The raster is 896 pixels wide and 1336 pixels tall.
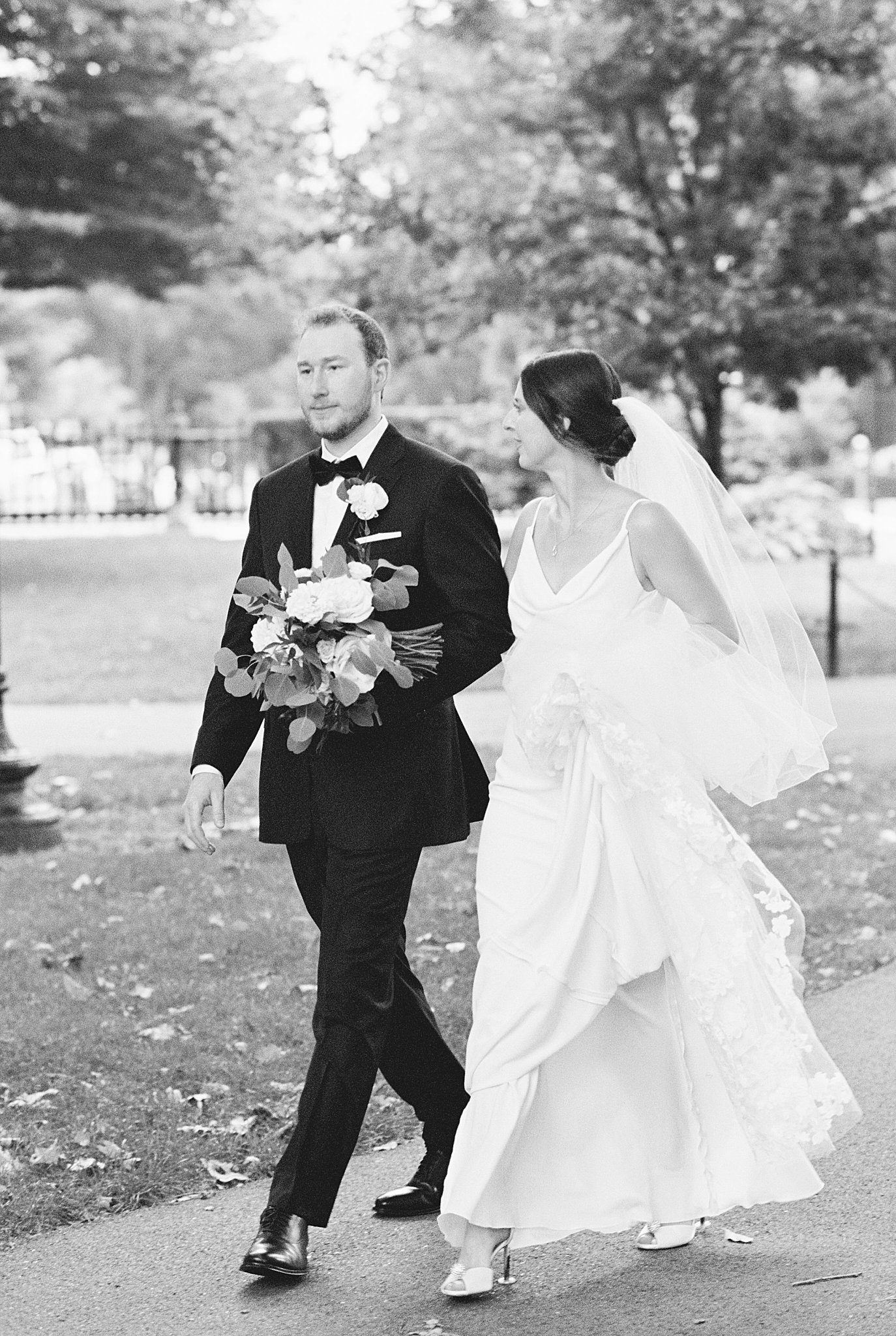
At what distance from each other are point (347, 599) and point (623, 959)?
3.41 feet

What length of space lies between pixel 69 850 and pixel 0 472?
69.4ft

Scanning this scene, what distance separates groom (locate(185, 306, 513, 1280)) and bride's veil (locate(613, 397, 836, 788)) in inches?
17.3

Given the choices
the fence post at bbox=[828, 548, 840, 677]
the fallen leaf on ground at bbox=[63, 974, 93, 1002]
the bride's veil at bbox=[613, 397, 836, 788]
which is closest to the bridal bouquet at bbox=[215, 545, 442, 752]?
the bride's veil at bbox=[613, 397, 836, 788]

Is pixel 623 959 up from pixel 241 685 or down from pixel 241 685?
down

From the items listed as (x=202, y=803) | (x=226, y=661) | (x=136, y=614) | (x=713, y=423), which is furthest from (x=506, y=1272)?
(x=136, y=614)

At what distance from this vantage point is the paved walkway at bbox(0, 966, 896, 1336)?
12.7 feet

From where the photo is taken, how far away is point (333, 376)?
14.0 ft

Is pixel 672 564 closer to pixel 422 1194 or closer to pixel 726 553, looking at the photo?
pixel 726 553

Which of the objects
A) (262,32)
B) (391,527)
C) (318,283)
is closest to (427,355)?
(318,283)

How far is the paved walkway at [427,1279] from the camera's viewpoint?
12.7 ft

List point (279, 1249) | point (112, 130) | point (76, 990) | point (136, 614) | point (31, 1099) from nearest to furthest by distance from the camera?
point (279, 1249) → point (31, 1099) → point (76, 990) → point (136, 614) → point (112, 130)

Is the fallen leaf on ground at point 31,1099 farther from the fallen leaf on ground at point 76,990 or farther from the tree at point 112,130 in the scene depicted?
the tree at point 112,130

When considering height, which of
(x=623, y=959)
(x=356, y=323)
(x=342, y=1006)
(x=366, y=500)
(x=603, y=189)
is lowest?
(x=342, y=1006)

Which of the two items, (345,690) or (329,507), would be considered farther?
(329,507)
